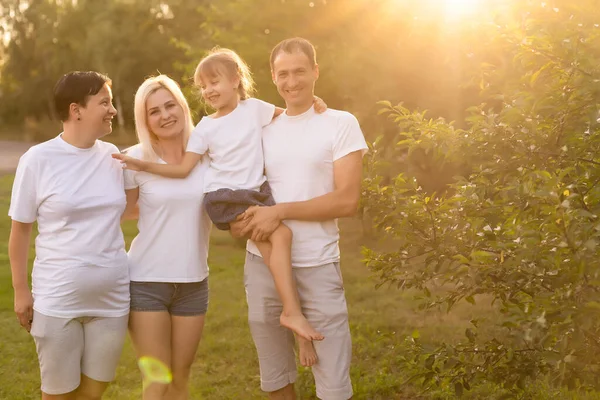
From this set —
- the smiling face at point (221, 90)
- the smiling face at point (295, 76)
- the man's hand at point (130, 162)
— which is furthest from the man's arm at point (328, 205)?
the smiling face at point (221, 90)

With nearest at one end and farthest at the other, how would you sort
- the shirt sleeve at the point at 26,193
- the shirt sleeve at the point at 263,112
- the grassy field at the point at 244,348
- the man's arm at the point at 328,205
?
the shirt sleeve at the point at 26,193 → the man's arm at the point at 328,205 → the shirt sleeve at the point at 263,112 → the grassy field at the point at 244,348

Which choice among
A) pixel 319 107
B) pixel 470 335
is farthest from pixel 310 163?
pixel 470 335

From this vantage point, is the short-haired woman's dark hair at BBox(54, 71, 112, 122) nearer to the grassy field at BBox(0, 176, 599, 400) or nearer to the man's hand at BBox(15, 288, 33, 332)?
the man's hand at BBox(15, 288, 33, 332)

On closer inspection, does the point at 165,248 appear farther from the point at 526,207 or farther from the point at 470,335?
the point at 526,207

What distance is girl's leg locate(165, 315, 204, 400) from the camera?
4.21 metres

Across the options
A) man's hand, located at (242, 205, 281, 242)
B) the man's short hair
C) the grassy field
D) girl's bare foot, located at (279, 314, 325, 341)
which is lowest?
the grassy field

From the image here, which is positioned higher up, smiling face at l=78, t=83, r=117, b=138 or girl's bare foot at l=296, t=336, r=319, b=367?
smiling face at l=78, t=83, r=117, b=138

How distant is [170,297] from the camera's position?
416cm

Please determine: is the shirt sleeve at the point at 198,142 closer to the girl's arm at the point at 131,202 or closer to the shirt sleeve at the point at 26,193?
the girl's arm at the point at 131,202

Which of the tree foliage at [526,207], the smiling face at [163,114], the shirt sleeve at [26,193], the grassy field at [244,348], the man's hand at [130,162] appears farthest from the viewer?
the grassy field at [244,348]

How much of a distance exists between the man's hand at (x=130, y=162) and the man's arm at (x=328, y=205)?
68 cm

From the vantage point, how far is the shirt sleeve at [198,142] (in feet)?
14.0

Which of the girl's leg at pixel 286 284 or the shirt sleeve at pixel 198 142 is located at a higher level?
the shirt sleeve at pixel 198 142

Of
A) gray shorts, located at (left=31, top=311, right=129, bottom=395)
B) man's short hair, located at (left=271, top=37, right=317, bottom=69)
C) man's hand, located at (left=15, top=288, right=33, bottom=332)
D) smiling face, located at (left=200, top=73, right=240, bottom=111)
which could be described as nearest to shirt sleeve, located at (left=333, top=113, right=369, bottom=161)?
man's short hair, located at (left=271, top=37, right=317, bottom=69)
